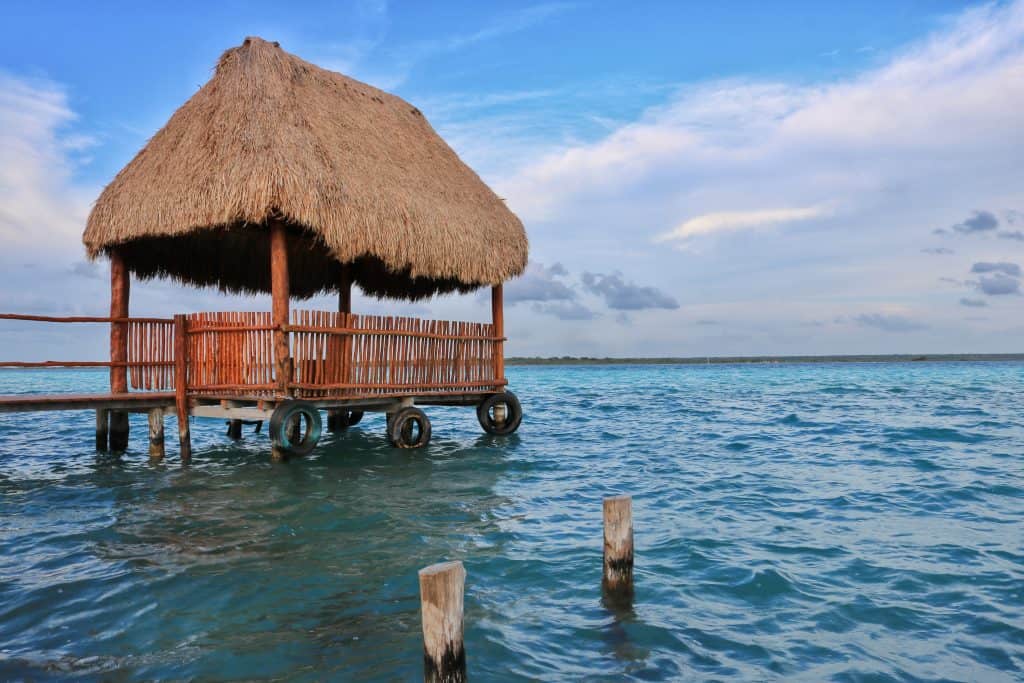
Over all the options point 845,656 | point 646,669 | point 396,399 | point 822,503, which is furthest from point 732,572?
point 396,399

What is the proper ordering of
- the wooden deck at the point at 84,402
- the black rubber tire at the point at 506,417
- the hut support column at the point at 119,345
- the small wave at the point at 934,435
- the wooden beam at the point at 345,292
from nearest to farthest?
the wooden deck at the point at 84,402 → the hut support column at the point at 119,345 → the black rubber tire at the point at 506,417 → the small wave at the point at 934,435 → the wooden beam at the point at 345,292

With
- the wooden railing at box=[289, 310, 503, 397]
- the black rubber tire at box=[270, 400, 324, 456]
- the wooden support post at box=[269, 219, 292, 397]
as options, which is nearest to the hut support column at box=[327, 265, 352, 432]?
the wooden railing at box=[289, 310, 503, 397]

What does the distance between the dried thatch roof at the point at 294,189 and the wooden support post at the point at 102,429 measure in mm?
2576

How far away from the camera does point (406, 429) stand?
1240 cm

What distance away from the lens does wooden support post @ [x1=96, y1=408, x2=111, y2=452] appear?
1277 centimetres

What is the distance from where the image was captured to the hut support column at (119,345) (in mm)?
11836

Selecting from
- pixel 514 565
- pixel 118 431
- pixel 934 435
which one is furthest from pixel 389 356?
pixel 934 435

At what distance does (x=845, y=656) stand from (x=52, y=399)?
32.3ft

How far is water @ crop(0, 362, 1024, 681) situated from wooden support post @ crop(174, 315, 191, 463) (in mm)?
562

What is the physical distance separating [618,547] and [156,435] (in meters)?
8.95

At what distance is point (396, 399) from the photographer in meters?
12.3

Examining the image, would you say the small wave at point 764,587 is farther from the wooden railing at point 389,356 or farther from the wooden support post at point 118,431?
the wooden support post at point 118,431

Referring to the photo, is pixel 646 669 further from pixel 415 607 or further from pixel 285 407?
pixel 285 407

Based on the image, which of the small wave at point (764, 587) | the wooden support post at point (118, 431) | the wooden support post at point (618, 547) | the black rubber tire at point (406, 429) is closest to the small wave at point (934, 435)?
the black rubber tire at point (406, 429)
